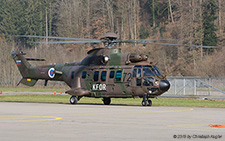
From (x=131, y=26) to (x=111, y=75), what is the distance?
7088 cm

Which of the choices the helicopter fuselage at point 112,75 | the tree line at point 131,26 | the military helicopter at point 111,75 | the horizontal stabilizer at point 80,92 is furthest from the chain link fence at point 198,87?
the tree line at point 131,26

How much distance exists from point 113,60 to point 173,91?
1650cm

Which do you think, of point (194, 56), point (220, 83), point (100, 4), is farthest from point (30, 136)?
point (100, 4)

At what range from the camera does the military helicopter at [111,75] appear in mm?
28750

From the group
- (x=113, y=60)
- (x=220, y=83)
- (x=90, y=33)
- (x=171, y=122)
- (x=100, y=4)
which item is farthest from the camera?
(x=100, y=4)

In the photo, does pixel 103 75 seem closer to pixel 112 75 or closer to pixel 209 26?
pixel 112 75

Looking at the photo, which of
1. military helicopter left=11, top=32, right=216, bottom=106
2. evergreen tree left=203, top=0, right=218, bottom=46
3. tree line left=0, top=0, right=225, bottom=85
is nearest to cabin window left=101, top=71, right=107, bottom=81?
military helicopter left=11, top=32, right=216, bottom=106

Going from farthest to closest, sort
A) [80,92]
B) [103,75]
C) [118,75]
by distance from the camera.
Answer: [80,92], [103,75], [118,75]

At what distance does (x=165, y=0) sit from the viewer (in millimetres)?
111875

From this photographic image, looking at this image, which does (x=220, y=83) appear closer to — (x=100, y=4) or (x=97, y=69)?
(x=97, y=69)

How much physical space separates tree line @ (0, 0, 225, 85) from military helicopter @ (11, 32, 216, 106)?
35.5 m

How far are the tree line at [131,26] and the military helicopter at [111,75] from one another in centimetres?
3548

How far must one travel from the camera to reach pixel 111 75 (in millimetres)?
30359

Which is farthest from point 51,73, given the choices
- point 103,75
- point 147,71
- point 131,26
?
point 131,26
